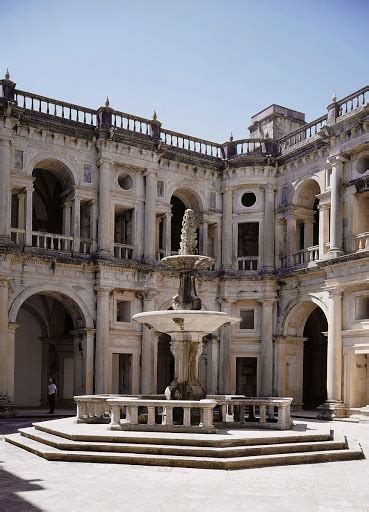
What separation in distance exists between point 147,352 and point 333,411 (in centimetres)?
826

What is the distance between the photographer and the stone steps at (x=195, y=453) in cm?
1330

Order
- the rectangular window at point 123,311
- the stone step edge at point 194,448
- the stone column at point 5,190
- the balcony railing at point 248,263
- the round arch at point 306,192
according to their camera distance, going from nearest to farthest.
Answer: the stone step edge at point 194,448 → the stone column at point 5,190 → the rectangular window at point 123,311 → the round arch at point 306,192 → the balcony railing at point 248,263

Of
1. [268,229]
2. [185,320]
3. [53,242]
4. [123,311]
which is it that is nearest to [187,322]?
[185,320]

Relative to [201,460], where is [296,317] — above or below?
above

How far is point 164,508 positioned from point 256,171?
78.5ft

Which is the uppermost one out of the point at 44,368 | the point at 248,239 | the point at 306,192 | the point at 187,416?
the point at 306,192

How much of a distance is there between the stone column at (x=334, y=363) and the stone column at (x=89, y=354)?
9.28 meters

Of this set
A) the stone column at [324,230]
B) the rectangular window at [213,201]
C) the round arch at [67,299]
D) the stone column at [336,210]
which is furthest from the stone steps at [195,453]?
the rectangular window at [213,201]

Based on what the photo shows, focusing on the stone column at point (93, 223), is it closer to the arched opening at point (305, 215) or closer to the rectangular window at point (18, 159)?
the rectangular window at point (18, 159)

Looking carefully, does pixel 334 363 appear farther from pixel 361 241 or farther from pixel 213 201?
pixel 213 201

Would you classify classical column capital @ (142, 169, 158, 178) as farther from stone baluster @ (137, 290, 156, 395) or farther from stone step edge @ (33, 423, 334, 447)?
stone step edge @ (33, 423, 334, 447)

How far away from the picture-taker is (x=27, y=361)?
3362 centimetres

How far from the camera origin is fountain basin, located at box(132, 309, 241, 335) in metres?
17.2

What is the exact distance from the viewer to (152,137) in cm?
3084
